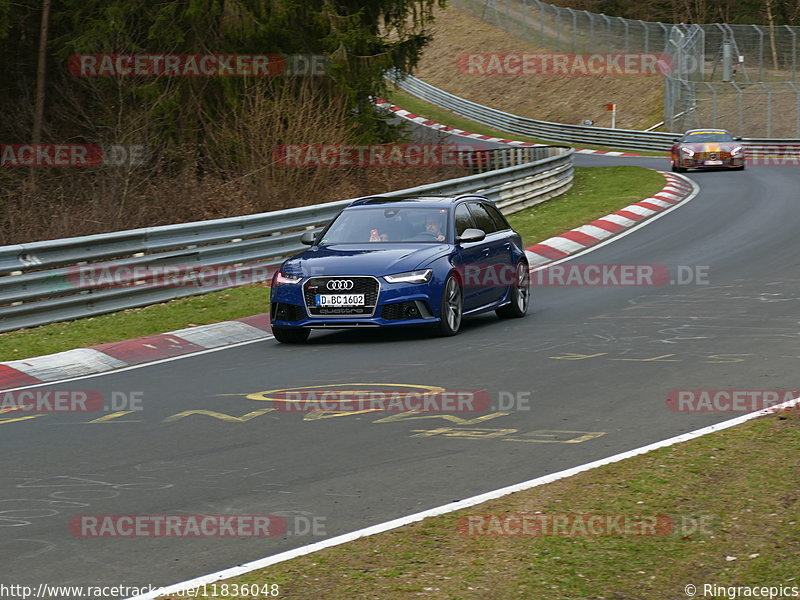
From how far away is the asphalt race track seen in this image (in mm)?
6324

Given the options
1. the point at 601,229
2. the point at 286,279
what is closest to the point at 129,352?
the point at 286,279

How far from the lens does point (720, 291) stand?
16297 mm

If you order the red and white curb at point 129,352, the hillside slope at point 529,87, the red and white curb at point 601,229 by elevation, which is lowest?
the red and white curb at point 129,352

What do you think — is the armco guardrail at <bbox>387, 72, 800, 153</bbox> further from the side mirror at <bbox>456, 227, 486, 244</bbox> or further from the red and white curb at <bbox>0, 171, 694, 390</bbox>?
the side mirror at <bbox>456, 227, 486, 244</bbox>

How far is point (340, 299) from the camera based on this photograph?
1331cm

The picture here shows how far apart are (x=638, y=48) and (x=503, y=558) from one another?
2370 inches

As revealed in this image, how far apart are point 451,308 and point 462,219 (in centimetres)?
155

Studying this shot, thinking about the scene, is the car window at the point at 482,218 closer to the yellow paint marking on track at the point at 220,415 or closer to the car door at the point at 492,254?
the car door at the point at 492,254

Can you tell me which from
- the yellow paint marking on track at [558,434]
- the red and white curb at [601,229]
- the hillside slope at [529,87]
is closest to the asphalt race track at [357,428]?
the yellow paint marking on track at [558,434]

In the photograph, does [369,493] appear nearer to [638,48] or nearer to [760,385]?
[760,385]

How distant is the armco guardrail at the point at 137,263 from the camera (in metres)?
14.6

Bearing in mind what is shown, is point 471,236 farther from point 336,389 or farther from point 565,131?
point 565,131

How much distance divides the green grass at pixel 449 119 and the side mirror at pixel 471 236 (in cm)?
3876

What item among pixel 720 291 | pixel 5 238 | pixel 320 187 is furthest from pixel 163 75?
pixel 720 291
